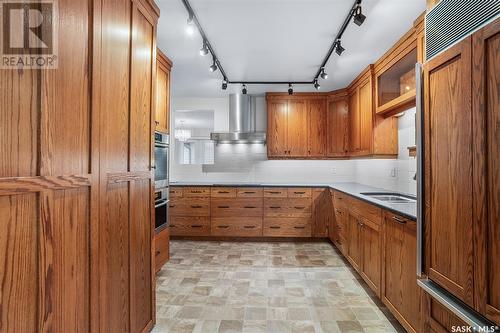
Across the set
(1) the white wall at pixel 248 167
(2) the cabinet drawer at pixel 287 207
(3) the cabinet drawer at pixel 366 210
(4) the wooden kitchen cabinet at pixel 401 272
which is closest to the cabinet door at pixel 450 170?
(4) the wooden kitchen cabinet at pixel 401 272

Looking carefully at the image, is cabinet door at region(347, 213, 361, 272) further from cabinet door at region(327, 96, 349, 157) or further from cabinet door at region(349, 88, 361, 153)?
cabinet door at region(327, 96, 349, 157)

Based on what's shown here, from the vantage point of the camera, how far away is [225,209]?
4.49 m

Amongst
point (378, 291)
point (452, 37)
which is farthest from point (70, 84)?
point (378, 291)

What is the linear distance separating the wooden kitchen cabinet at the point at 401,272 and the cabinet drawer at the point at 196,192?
9.39ft

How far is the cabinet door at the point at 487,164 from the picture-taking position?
104 centimetres

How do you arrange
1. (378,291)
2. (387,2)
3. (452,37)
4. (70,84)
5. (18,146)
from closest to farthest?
(18,146) < (70,84) < (452,37) < (387,2) < (378,291)

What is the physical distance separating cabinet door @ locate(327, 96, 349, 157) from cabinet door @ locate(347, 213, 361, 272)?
1.63m

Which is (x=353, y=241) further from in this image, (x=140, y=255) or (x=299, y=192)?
(x=140, y=255)

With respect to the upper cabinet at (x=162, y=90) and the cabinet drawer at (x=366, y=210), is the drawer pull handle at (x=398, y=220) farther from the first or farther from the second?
the upper cabinet at (x=162, y=90)

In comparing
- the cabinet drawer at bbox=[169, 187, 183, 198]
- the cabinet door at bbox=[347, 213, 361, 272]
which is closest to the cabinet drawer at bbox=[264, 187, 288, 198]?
the cabinet door at bbox=[347, 213, 361, 272]

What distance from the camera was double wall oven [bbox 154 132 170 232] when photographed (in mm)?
3000

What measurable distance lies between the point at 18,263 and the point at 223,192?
3597mm

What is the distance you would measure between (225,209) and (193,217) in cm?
54

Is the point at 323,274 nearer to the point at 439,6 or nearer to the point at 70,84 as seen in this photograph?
the point at 439,6
